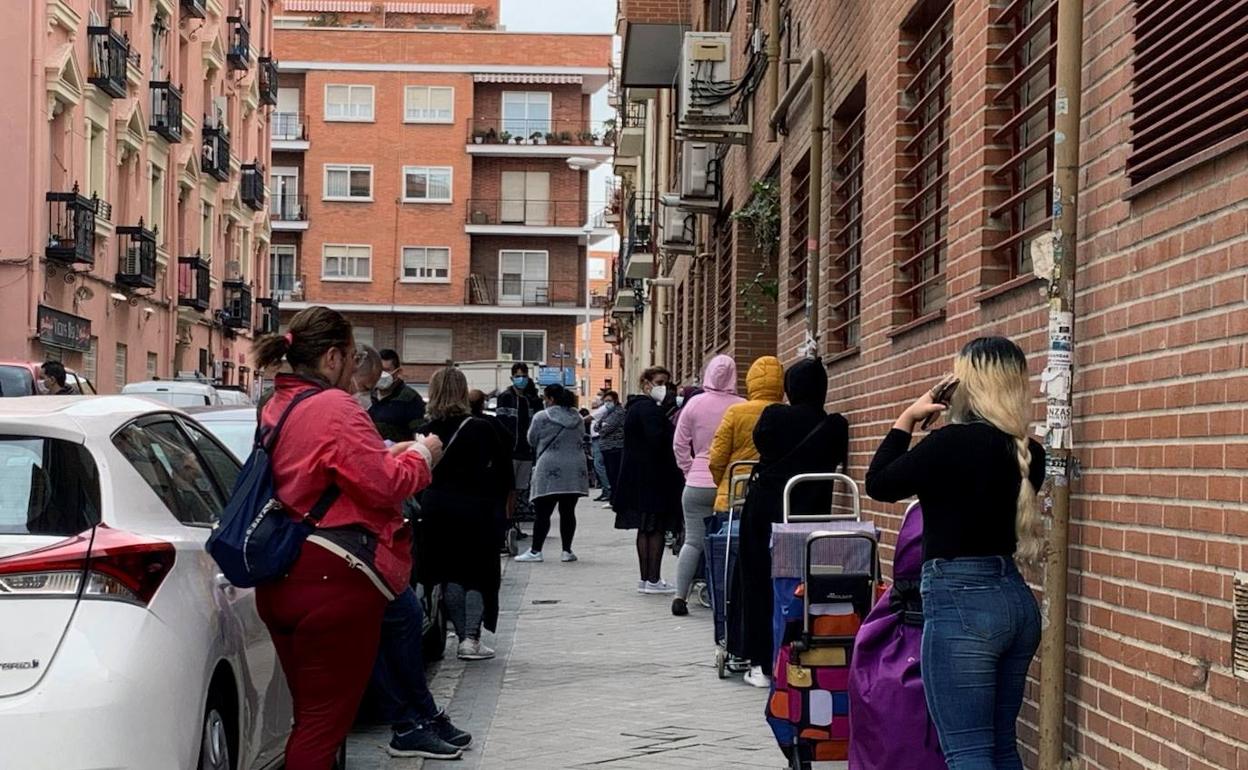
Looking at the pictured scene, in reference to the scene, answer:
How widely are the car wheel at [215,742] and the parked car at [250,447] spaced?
447cm

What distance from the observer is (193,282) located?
142 feet

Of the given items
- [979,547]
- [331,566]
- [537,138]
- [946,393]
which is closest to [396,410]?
[331,566]

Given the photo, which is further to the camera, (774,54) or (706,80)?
(706,80)

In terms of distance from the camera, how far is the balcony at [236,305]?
48406mm

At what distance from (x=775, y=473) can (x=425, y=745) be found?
252cm

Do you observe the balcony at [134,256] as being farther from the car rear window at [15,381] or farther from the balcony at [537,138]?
the balcony at [537,138]

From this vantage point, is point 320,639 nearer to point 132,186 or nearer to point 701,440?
point 701,440

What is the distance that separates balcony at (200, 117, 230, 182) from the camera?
4519 centimetres

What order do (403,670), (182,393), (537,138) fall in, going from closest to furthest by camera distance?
(403,670), (182,393), (537,138)

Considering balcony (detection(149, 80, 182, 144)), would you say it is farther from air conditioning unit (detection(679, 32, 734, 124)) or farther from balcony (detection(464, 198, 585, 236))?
balcony (detection(464, 198, 585, 236))

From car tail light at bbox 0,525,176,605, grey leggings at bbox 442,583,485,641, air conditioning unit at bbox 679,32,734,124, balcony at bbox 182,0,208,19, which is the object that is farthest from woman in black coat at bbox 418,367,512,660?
balcony at bbox 182,0,208,19

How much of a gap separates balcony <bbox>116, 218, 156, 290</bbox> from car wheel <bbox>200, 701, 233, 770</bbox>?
3138 centimetres

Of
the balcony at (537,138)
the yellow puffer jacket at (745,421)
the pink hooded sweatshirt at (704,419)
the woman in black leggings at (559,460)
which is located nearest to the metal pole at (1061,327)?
the yellow puffer jacket at (745,421)

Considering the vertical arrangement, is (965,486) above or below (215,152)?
below
